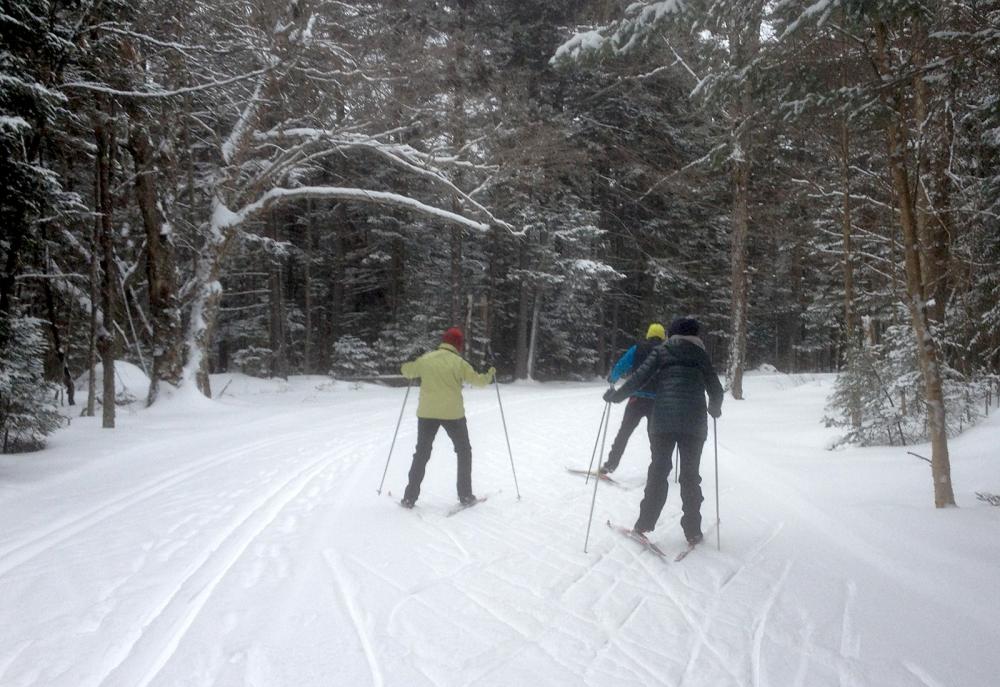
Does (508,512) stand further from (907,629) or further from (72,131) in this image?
(72,131)

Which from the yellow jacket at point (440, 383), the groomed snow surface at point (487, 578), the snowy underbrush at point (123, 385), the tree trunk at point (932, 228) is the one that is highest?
the tree trunk at point (932, 228)

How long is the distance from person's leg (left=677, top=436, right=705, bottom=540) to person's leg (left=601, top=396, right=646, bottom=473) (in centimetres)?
252

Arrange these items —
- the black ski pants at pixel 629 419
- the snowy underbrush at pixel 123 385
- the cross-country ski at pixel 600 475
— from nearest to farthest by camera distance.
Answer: the cross-country ski at pixel 600 475, the black ski pants at pixel 629 419, the snowy underbrush at pixel 123 385

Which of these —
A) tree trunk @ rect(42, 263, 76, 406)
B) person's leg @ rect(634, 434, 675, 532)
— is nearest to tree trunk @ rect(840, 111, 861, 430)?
person's leg @ rect(634, 434, 675, 532)

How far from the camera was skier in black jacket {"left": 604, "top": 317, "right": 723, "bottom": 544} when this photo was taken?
5.30m

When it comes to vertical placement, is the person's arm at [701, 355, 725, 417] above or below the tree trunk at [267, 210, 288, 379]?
below

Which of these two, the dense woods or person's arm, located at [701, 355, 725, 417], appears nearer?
person's arm, located at [701, 355, 725, 417]

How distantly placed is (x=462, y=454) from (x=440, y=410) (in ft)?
1.77

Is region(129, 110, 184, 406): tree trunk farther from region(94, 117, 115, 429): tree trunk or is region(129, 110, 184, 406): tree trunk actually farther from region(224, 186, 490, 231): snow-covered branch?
region(94, 117, 115, 429): tree trunk

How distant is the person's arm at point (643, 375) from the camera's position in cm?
547

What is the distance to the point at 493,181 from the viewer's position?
55.9 ft

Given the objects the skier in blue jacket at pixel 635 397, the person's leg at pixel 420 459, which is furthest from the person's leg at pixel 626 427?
the person's leg at pixel 420 459

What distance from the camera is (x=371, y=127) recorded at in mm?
15875

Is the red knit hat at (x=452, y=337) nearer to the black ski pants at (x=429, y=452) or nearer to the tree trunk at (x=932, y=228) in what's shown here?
the black ski pants at (x=429, y=452)
